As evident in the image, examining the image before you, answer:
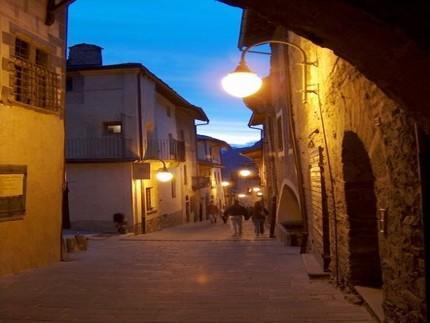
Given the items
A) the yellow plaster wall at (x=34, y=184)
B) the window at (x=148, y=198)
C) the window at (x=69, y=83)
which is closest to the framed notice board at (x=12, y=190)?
the yellow plaster wall at (x=34, y=184)

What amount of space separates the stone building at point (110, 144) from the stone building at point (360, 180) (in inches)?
445

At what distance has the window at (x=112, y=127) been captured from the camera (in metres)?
21.5

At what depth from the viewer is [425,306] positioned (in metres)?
3.14

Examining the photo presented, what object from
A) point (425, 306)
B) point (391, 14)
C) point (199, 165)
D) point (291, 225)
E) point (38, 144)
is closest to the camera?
point (391, 14)

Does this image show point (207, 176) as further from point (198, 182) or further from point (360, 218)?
point (360, 218)

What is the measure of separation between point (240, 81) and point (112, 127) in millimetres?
16895

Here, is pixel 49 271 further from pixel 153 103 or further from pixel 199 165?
pixel 199 165

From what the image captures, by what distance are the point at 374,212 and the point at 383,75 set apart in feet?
10.9

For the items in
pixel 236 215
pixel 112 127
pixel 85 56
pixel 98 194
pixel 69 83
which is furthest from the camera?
pixel 85 56

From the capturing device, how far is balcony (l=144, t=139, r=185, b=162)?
22.0m

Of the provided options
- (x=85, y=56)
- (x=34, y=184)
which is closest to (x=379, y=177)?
(x=34, y=184)

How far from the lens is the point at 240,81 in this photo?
18.3ft

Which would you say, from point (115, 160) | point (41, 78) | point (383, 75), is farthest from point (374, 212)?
point (115, 160)

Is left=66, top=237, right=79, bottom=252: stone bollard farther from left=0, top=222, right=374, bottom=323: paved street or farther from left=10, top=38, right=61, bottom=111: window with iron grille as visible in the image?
left=10, top=38, right=61, bottom=111: window with iron grille
